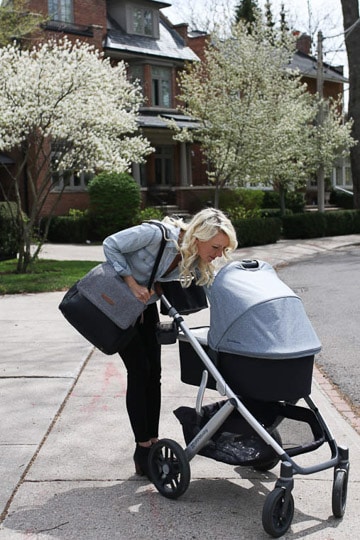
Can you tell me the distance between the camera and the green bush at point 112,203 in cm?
2486

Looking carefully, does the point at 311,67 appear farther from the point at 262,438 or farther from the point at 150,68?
the point at 262,438

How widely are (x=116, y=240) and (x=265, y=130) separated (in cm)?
2036

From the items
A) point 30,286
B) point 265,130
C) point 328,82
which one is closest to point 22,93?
point 30,286

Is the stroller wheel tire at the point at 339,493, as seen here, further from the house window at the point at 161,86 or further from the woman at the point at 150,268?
the house window at the point at 161,86

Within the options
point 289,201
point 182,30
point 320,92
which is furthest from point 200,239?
point 182,30

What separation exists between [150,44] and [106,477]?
1201 inches

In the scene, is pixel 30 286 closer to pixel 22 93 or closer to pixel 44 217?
pixel 22 93

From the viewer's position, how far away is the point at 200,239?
3939mm

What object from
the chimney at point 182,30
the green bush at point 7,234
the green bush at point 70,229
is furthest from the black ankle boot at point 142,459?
the chimney at point 182,30

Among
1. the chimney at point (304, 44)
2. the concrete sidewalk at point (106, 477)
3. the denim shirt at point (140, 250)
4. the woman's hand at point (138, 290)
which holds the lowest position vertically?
the concrete sidewalk at point (106, 477)

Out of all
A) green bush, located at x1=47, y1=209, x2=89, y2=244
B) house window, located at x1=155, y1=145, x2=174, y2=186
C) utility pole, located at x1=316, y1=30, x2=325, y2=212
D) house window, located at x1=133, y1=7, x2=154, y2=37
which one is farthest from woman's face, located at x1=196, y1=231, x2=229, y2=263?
house window, located at x1=133, y1=7, x2=154, y2=37

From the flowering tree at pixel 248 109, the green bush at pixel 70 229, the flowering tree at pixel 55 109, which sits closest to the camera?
the flowering tree at pixel 55 109

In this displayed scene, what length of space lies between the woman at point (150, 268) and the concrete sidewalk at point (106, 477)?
1.18 ft

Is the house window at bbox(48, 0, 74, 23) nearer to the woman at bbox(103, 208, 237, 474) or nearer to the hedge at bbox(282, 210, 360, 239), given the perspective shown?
the hedge at bbox(282, 210, 360, 239)
